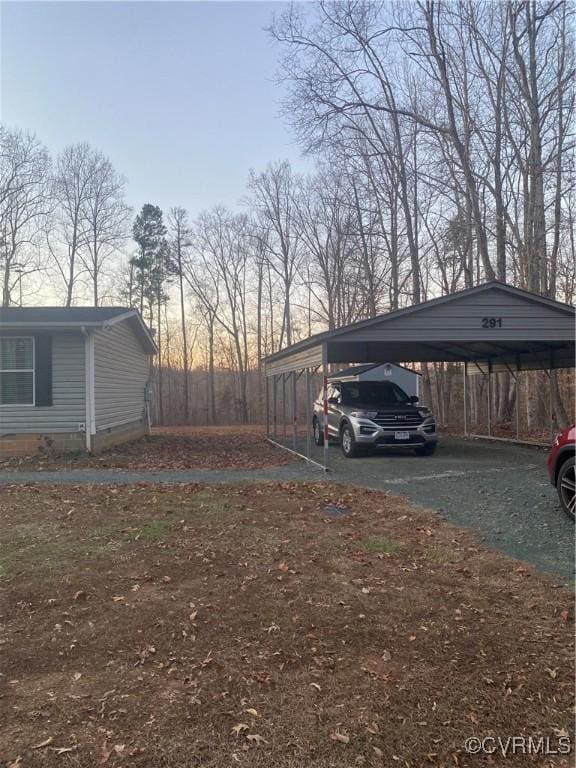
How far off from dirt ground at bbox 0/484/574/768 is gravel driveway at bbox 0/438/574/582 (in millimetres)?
534

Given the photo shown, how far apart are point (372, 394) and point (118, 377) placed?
23.5 ft

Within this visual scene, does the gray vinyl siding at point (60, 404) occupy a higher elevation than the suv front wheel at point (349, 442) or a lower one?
higher

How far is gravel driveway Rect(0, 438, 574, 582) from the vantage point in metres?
5.54

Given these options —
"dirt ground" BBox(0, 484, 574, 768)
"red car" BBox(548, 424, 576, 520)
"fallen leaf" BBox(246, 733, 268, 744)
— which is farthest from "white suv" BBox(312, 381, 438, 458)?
"fallen leaf" BBox(246, 733, 268, 744)

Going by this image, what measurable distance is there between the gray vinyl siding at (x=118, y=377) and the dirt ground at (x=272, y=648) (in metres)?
7.71

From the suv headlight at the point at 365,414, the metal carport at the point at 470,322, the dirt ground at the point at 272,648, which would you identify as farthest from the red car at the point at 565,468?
the suv headlight at the point at 365,414

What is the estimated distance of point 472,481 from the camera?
9.05 m

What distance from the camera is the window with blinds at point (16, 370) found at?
1228 centimetres

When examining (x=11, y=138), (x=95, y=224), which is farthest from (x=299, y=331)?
(x=11, y=138)

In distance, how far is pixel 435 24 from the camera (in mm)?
16906

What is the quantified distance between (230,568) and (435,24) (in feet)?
60.3

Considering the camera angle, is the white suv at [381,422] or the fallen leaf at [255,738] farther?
the white suv at [381,422]

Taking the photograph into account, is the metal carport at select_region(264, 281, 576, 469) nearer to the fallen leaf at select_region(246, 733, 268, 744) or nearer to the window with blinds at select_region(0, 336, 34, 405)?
the window with blinds at select_region(0, 336, 34, 405)

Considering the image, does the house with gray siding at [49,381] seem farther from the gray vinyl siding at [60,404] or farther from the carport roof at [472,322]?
the carport roof at [472,322]
